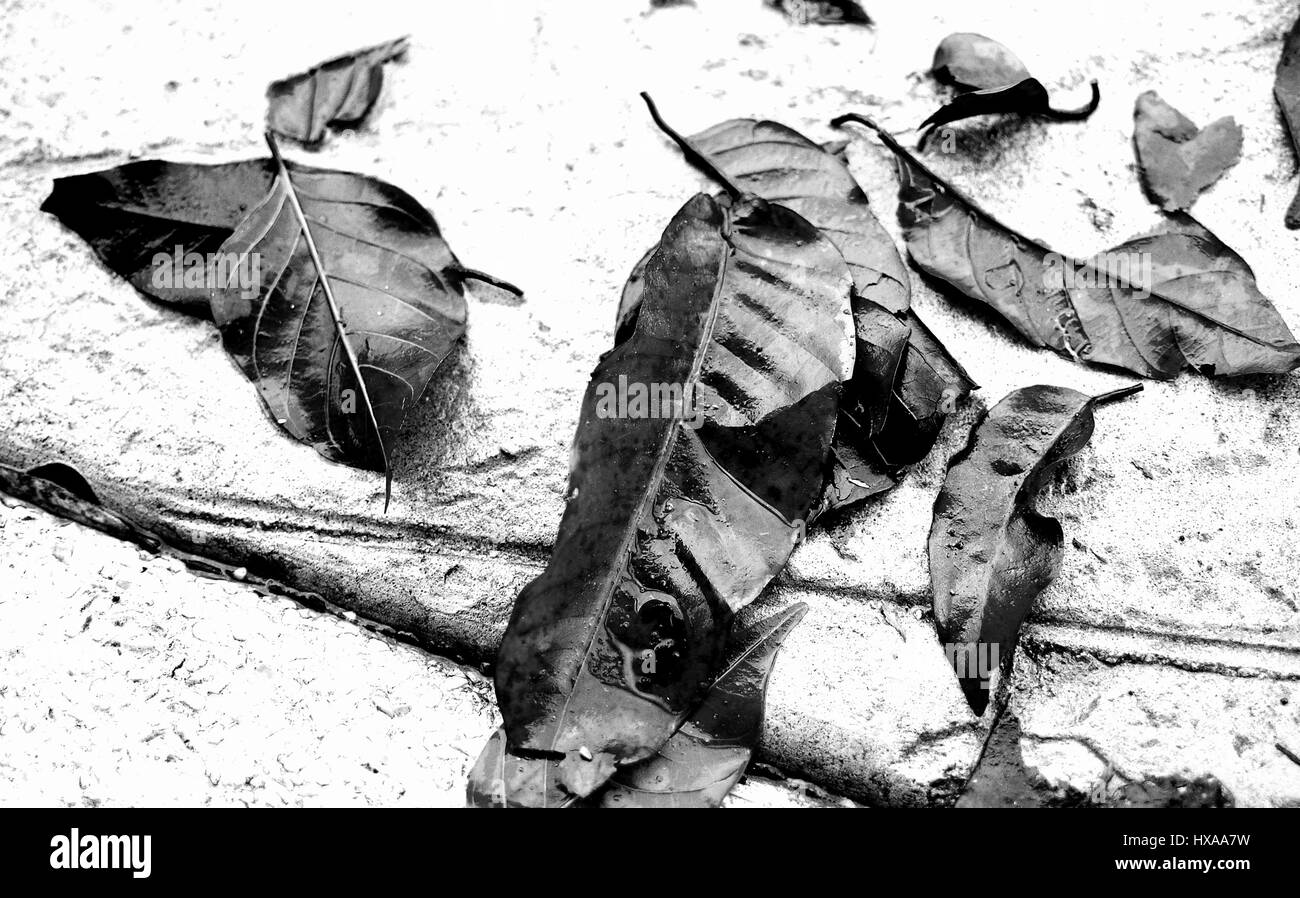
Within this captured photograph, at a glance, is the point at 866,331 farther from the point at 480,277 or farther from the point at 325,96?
the point at 325,96

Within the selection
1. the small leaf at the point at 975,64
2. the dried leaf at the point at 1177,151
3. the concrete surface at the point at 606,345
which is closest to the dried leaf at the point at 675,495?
the concrete surface at the point at 606,345

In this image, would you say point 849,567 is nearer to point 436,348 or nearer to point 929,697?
point 929,697

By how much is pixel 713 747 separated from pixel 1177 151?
122 centimetres

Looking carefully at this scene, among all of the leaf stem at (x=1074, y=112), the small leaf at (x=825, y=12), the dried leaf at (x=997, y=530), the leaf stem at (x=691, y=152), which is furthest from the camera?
the small leaf at (x=825, y=12)

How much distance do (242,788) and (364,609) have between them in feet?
0.98

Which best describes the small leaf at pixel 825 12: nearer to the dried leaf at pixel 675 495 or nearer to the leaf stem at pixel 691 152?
the leaf stem at pixel 691 152

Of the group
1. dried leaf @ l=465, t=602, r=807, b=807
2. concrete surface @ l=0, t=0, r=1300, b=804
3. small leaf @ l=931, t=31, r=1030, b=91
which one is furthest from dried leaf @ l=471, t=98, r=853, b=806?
small leaf @ l=931, t=31, r=1030, b=91

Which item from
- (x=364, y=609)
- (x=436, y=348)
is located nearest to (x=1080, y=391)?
(x=436, y=348)

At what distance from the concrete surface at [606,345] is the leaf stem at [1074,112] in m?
0.03

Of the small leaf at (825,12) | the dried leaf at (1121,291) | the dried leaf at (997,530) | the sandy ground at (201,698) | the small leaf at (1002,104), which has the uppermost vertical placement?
the small leaf at (825,12)

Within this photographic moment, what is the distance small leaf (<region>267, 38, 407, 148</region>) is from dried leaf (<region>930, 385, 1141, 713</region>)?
1135 mm

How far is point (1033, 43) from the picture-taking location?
6.07ft

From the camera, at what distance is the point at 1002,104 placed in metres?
1.70

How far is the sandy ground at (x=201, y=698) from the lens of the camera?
1307mm
